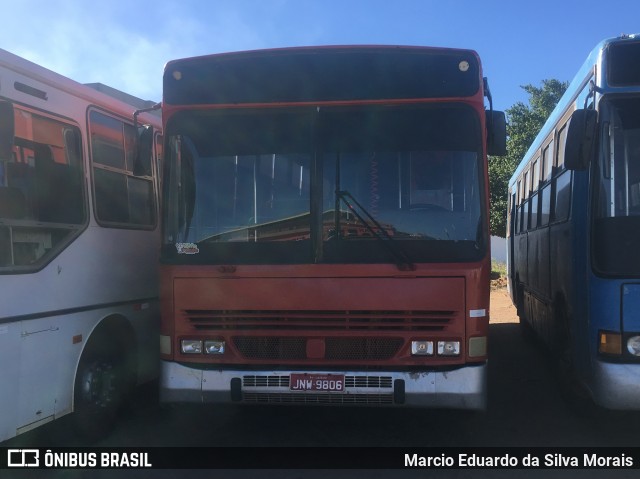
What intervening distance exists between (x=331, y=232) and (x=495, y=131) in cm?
169

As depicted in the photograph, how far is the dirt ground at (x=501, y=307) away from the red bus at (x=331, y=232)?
8.75 metres

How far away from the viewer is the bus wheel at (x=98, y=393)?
5.14 m

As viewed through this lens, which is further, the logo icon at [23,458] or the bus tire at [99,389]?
the bus tire at [99,389]

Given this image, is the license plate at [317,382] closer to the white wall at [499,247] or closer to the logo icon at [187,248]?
the logo icon at [187,248]

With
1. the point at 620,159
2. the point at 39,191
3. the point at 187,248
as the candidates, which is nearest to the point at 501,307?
the point at 620,159

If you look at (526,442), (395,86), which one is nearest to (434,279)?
(395,86)

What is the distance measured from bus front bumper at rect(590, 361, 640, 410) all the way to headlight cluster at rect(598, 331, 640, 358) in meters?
0.09

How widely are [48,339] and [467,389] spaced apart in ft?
10.8

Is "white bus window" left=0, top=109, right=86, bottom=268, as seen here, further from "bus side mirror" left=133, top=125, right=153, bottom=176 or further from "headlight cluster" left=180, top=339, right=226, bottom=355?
"headlight cluster" left=180, top=339, right=226, bottom=355

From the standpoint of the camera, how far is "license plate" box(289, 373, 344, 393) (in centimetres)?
467

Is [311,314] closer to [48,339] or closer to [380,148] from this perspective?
[380,148]

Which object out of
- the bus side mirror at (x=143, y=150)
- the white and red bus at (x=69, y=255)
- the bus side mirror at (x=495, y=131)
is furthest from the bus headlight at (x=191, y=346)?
the bus side mirror at (x=495, y=131)

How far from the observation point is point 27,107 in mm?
4656

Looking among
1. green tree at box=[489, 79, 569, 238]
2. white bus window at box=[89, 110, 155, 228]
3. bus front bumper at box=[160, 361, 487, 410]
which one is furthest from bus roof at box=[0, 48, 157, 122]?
green tree at box=[489, 79, 569, 238]
